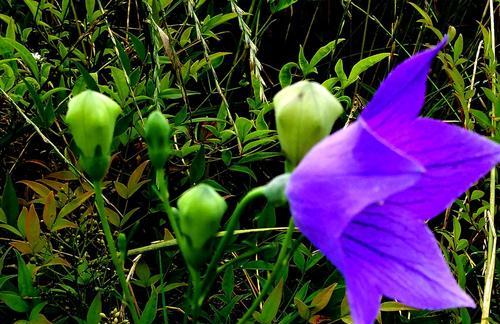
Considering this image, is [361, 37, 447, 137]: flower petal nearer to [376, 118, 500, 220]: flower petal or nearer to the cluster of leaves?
[376, 118, 500, 220]: flower petal

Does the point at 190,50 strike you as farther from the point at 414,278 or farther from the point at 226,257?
the point at 414,278

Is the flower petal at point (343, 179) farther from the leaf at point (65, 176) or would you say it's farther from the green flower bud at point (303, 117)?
the leaf at point (65, 176)

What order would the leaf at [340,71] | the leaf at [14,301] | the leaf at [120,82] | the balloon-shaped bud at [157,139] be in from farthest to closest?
the leaf at [340,71] < the leaf at [120,82] < the leaf at [14,301] < the balloon-shaped bud at [157,139]

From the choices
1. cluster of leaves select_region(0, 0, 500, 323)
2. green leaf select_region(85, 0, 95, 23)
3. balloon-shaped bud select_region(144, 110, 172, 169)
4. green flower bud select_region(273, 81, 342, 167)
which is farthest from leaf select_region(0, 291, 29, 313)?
green leaf select_region(85, 0, 95, 23)

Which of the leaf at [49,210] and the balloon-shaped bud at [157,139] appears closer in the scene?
the balloon-shaped bud at [157,139]

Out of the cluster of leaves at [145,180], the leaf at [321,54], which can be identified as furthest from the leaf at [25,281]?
the leaf at [321,54]

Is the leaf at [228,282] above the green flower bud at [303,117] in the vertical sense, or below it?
below
